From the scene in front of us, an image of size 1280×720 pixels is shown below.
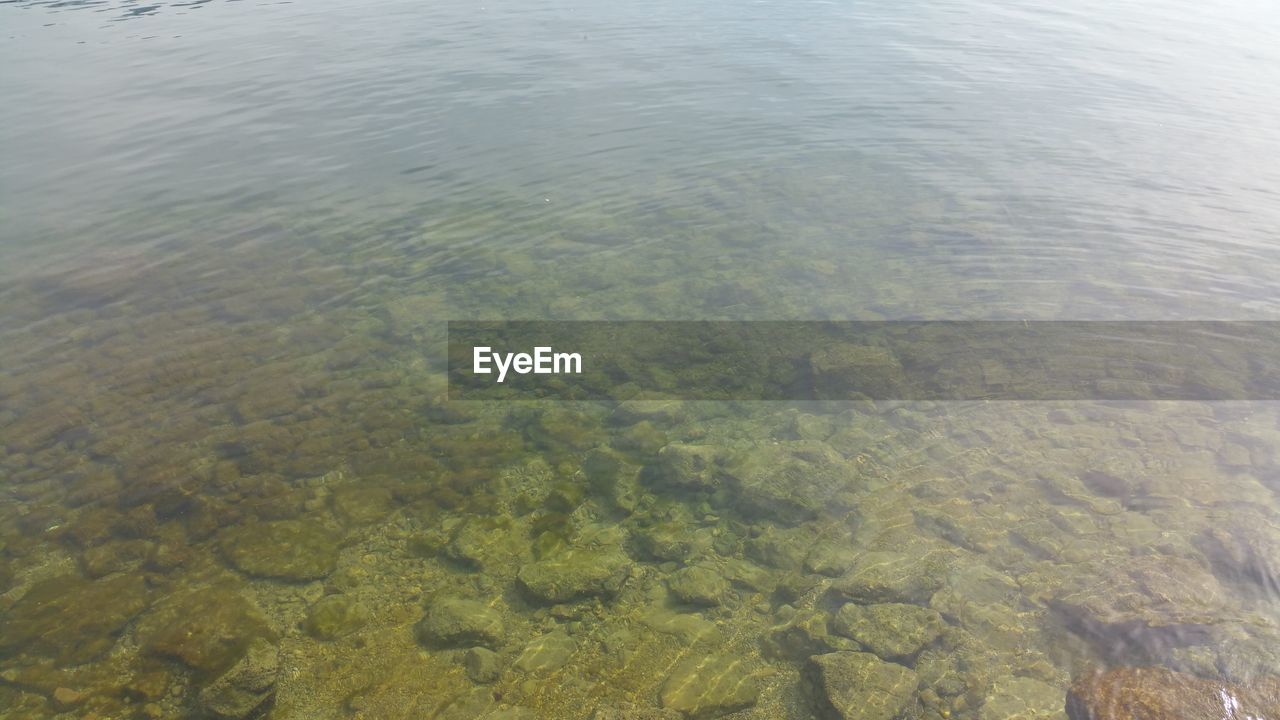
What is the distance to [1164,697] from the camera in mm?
4797

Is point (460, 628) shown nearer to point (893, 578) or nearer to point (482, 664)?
point (482, 664)

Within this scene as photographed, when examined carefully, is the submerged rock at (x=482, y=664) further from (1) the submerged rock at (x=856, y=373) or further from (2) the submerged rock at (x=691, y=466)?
(1) the submerged rock at (x=856, y=373)

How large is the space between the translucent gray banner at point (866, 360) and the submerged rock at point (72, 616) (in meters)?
3.60

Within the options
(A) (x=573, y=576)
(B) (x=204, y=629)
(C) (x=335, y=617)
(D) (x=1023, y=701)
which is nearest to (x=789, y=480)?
(A) (x=573, y=576)

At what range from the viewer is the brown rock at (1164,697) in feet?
15.5

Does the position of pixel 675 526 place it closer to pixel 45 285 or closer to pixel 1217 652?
pixel 1217 652

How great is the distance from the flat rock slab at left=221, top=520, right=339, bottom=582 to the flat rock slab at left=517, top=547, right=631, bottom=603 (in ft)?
5.79

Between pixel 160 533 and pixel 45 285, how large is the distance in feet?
20.5

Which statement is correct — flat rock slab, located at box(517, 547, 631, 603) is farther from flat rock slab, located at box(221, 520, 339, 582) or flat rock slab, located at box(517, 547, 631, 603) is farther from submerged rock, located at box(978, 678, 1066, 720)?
submerged rock, located at box(978, 678, 1066, 720)

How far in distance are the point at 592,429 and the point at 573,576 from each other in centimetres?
223

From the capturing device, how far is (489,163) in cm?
1523

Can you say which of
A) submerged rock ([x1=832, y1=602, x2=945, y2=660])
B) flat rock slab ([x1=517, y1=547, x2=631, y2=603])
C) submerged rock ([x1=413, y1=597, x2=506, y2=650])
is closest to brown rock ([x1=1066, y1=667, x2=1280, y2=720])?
submerged rock ([x1=832, y1=602, x2=945, y2=660])

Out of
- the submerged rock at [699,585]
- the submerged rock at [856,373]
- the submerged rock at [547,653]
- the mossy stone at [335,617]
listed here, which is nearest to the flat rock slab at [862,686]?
the submerged rock at [699,585]

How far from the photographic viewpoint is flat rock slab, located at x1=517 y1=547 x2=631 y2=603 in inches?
237
